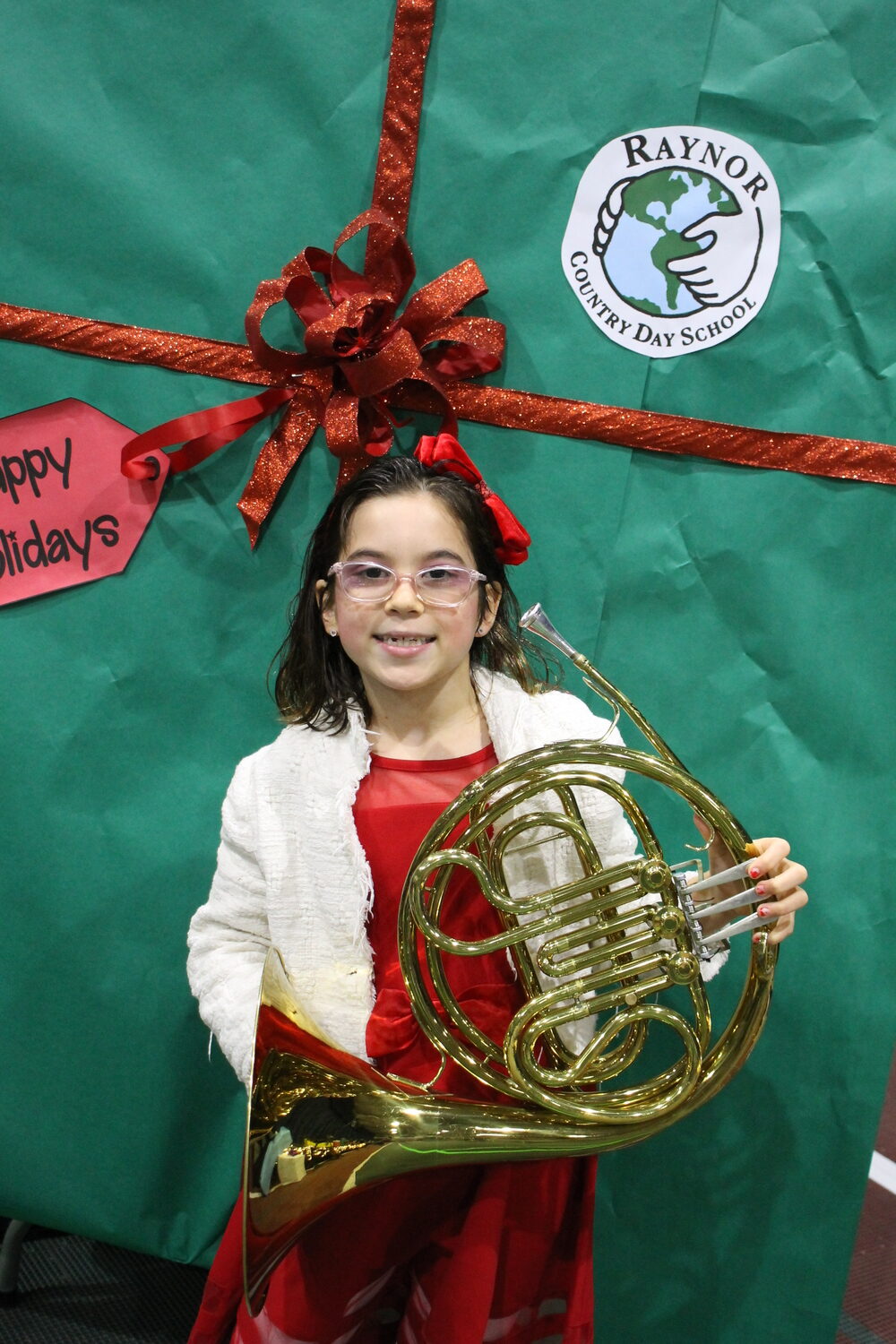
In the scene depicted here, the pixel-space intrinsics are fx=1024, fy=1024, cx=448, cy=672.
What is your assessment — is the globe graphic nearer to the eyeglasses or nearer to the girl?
the girl

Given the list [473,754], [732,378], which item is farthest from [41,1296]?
[732,378]

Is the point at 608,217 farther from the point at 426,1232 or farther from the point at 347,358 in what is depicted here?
the point at 426,1232

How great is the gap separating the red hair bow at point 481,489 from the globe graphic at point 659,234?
0.37 metres

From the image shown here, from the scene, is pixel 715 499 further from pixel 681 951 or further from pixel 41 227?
pixel 41 227

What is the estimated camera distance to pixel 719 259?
1.35 meters

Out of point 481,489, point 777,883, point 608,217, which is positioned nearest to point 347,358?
point 481,489

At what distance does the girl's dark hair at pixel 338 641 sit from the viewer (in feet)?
3.88

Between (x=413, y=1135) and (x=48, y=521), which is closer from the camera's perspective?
(x=413, y=1135)

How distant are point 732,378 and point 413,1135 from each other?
3.33ft

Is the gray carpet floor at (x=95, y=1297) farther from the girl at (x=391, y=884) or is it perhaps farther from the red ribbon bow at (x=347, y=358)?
the red ribbon bow at (x=347, y=358)

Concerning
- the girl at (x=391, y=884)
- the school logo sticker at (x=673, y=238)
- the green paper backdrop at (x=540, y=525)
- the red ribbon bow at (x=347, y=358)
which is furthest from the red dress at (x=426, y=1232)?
the school logo sticker at (x=673, y=238)

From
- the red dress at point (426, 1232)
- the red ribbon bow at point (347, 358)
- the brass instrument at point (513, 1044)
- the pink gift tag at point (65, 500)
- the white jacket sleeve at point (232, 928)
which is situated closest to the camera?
the brass instrument at point (513, 1044)

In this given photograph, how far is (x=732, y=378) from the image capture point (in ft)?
4.51

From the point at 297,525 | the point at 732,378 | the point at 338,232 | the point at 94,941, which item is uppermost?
the point at 338,232
